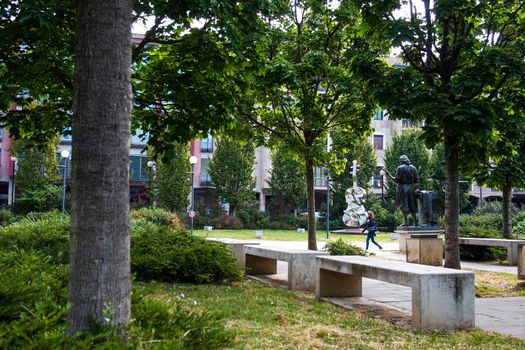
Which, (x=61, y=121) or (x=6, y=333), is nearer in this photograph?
(x=6, y=333)

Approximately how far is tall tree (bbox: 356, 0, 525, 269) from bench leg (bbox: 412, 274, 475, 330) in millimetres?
2931

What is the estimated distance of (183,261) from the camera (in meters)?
9.43

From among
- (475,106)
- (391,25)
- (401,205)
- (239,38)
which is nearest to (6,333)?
(239,38)

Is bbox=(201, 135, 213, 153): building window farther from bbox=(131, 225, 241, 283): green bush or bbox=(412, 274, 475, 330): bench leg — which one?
bbox=(412, 274, 475, 330): bench leg

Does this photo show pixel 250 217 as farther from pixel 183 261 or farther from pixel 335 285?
pixel 335 285

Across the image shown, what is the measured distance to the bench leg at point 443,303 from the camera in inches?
237

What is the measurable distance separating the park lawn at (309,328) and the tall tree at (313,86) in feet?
18.5

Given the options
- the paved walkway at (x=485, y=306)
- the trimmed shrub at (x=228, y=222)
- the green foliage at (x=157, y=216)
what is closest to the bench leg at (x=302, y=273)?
the paved walkway at (x=485, y=306)

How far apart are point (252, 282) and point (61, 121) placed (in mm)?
4609

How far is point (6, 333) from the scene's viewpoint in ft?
9.05

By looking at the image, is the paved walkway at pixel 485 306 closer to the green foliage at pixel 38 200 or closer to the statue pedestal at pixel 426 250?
the statue pedestal at pixel 426 250

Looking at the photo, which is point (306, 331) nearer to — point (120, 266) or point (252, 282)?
point (120, 266)

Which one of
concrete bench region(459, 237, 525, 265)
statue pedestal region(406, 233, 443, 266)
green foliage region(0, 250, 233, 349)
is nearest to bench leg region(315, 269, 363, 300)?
green foliage region(0, 250, 233, 349)

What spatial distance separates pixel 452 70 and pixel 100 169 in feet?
27.2
